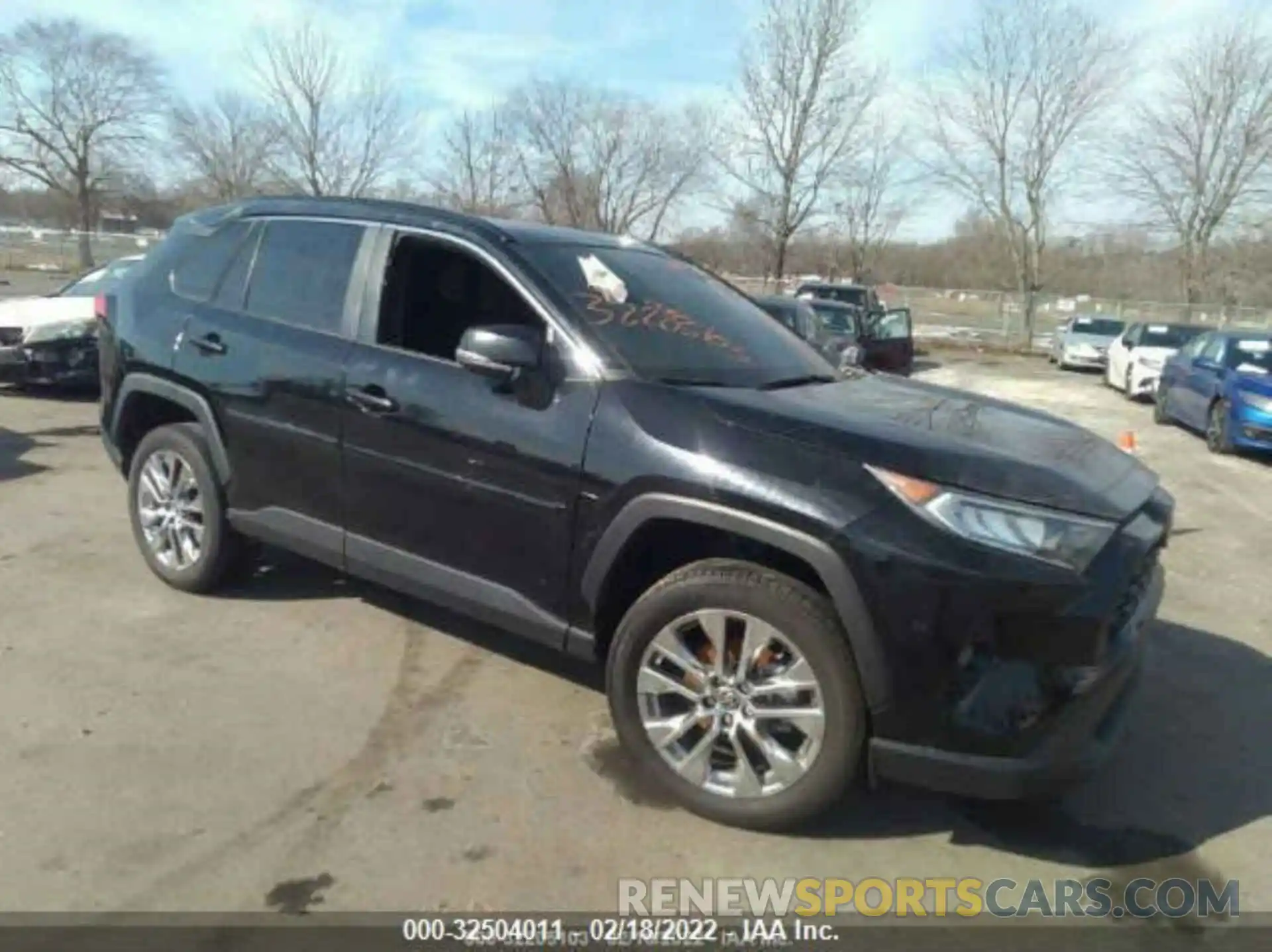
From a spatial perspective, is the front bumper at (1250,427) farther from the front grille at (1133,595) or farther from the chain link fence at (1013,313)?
the chain link fence at (1013,313)

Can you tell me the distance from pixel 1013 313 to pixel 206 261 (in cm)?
3186

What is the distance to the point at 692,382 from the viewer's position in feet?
10.8

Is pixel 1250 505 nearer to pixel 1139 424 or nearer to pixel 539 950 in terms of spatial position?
pixel 1139 424

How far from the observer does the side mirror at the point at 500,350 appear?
126 inches

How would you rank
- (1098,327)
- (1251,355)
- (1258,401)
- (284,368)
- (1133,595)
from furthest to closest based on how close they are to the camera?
(1098,327), (1251,355), (1258,401), (284,368), (1133,595)

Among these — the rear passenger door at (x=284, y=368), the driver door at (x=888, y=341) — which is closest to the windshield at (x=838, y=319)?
the driver door at (x=888, y=341)

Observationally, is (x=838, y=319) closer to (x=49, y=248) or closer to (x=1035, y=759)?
(x=1035, y=759)

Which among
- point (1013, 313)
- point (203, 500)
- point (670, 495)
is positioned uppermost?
point (1013, 313)

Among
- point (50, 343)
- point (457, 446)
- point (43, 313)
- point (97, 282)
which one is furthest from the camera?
point (97, 282)

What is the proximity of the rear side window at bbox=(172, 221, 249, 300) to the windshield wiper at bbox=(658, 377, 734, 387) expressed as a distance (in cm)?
242

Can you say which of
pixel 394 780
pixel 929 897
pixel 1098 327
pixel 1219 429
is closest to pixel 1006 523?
pixel 929 897

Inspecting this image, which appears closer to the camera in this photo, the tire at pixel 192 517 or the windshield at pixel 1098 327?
the tire at pixel 192 517

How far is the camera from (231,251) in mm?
4457

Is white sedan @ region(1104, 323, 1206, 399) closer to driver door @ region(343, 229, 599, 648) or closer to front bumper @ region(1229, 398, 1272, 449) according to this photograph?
front bumper @ region(1229, 398, 1272, 449)
